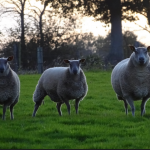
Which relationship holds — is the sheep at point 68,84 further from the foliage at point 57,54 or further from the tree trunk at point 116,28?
the tree trunk at point 116,28

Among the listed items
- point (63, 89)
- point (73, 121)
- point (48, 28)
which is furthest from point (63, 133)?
point (48, 28)

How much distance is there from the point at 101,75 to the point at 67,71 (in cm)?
957

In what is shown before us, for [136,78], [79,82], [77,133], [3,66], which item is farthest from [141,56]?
[3,66]

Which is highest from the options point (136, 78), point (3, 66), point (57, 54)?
point (57, 54)

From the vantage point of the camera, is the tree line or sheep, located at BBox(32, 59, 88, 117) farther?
the tree line

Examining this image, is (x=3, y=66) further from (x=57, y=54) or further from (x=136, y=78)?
(x=57, y=54)

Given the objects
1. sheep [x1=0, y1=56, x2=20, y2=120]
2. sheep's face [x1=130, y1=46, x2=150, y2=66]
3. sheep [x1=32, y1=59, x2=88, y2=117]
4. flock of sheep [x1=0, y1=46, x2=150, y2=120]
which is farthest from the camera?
sheep [x1=32, y1=59, x2=88, y2=117]

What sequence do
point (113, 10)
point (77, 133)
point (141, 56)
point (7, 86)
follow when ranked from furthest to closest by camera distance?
point (113, 10) < point (7, 86) < point (141, 56) < point (77, 133)

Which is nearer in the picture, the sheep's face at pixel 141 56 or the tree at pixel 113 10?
the sheep's face at pixel 141 56

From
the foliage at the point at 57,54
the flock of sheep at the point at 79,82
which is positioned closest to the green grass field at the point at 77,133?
the flock of sheep at the point at 79,82

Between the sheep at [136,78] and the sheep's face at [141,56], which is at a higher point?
the sheep's face at [141,56]

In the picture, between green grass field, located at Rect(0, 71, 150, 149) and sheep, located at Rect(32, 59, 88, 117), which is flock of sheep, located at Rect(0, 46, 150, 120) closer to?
sheep, located at Rect(32, 59, 88, 117)

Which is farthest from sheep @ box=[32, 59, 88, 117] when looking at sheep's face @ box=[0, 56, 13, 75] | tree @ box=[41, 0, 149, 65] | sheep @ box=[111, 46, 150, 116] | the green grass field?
tree @ box=[41, 0, 149, 65]

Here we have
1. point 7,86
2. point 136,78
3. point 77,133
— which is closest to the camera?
point 77,133
